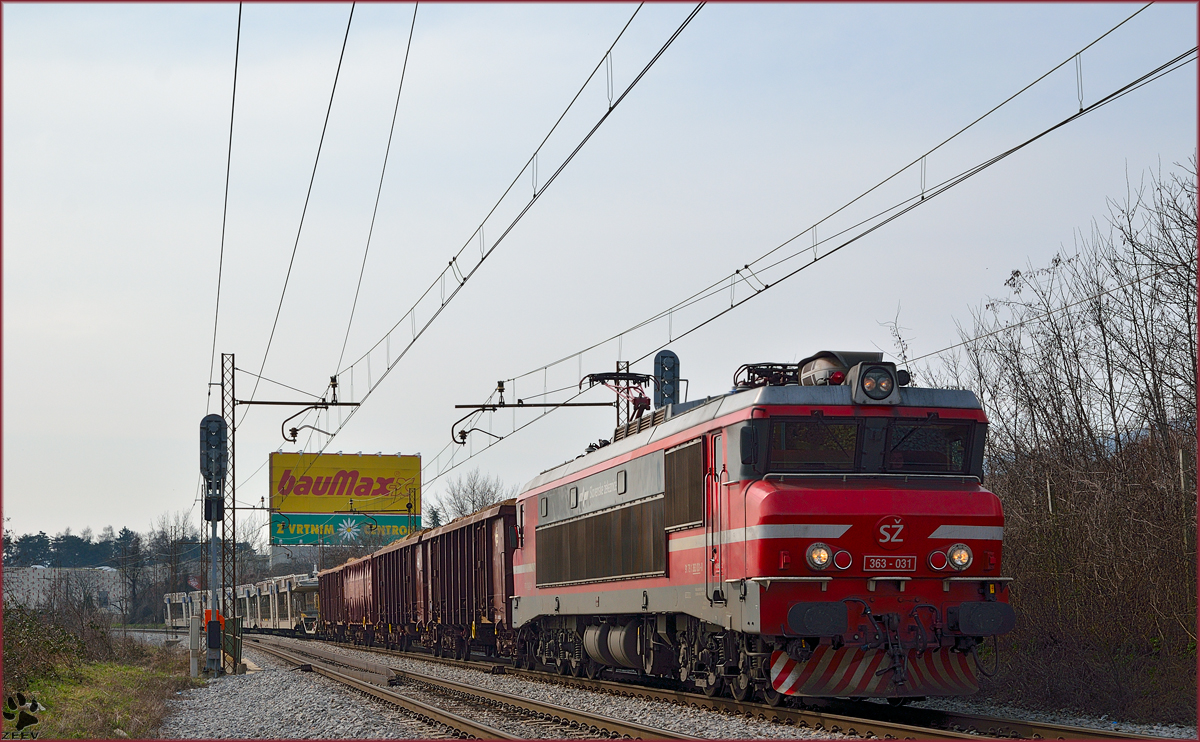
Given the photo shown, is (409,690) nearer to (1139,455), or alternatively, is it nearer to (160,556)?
(1139,455)

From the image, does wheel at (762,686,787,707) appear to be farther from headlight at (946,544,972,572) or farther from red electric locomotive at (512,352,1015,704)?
headlight at (946,544,972,572)

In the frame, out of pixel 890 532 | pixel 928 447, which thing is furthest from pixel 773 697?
pixel 928 447

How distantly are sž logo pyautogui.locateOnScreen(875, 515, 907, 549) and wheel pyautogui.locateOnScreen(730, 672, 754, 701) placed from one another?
2.31 metres

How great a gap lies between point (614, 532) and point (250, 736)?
5.93m

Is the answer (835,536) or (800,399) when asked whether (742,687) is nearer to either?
(835,536)

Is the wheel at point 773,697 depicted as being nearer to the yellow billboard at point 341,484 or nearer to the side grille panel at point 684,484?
the side grille panel at point 684,484

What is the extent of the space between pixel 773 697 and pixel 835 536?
2.26m

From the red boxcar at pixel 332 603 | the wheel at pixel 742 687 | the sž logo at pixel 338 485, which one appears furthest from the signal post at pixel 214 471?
the sž logo at pixel 338 485

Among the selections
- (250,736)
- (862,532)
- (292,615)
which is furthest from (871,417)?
(292,615)

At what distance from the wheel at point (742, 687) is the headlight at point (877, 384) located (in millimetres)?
3582

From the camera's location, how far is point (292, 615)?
61.6 m

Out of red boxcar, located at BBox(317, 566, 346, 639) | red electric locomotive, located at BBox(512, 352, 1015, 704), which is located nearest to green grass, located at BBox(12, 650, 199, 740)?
red electric locomotive, located at BBox(512, 352, 1015, 704)

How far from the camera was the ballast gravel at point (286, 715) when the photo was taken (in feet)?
47.9

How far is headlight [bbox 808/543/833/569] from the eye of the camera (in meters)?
12.9
